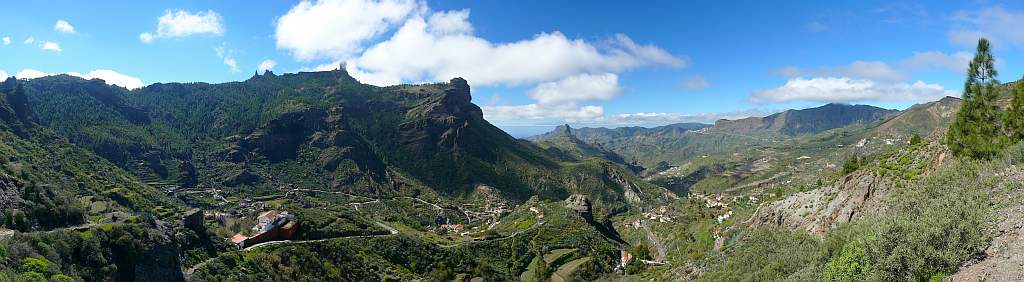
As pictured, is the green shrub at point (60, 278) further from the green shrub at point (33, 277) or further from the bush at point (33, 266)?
the bush at point (33, 266)

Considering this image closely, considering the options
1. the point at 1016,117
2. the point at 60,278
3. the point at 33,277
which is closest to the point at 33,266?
the point at 60,278

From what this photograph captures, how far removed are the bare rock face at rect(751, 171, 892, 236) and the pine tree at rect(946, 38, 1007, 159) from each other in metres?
5.62

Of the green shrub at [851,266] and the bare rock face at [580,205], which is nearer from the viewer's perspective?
the green shrub at [851,266]

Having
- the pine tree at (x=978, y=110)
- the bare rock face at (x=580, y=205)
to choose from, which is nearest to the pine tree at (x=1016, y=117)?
the pine tree at (x=978, y=110)

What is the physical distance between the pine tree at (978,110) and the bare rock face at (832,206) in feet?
18.4

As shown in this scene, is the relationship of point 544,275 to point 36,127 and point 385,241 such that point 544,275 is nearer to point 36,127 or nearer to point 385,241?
point 385,241

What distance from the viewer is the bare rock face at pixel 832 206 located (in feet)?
122

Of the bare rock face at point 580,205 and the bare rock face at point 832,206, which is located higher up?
the bare rock face at point 832,206

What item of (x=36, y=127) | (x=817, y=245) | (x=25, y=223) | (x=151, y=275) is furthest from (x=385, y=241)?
(x=36, y=127)

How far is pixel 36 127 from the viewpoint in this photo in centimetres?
15600

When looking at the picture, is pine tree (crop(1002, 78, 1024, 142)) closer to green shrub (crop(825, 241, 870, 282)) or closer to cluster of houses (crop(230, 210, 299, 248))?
green shrub (crop(825, 241, 870, 282))

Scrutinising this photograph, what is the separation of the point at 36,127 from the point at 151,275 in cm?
17342

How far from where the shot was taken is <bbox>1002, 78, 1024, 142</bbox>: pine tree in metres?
32.2

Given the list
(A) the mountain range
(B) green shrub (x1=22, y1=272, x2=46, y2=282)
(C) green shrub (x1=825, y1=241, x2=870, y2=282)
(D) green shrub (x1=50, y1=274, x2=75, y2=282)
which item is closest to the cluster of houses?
(A) the mountain range
